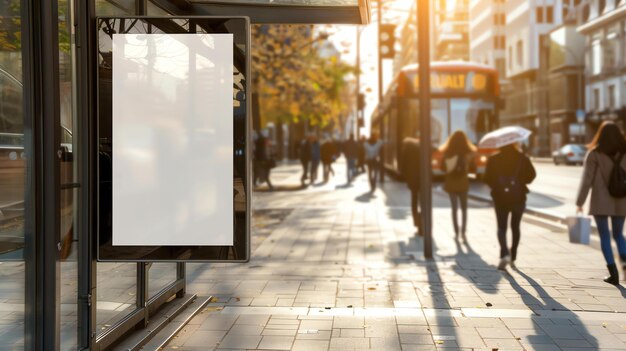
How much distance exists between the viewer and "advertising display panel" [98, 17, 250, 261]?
15.7 feet

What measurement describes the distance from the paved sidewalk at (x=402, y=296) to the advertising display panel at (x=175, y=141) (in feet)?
3.33

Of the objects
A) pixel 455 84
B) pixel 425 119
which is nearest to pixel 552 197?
pixel 455 84

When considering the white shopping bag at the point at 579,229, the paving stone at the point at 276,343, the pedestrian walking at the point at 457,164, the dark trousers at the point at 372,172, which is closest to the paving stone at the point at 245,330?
the paving stone at the point at 276,343

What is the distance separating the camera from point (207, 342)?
18.6ft

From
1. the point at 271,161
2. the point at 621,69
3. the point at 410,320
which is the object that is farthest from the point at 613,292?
the point at 621,69

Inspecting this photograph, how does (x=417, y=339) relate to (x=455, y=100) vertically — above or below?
below

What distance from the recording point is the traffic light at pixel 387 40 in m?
17.8

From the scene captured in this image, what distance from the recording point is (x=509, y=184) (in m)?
9.12

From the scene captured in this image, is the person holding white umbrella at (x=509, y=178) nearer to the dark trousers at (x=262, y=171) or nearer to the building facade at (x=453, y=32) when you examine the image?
the dark trousers at (x=262, y=171)

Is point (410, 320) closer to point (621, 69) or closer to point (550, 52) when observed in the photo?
point (621, 69)

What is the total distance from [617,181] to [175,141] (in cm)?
480

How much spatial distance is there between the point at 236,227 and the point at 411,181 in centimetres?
806

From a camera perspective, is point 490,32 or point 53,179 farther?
point 490,32

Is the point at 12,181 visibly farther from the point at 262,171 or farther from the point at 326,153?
the point at 326,153
